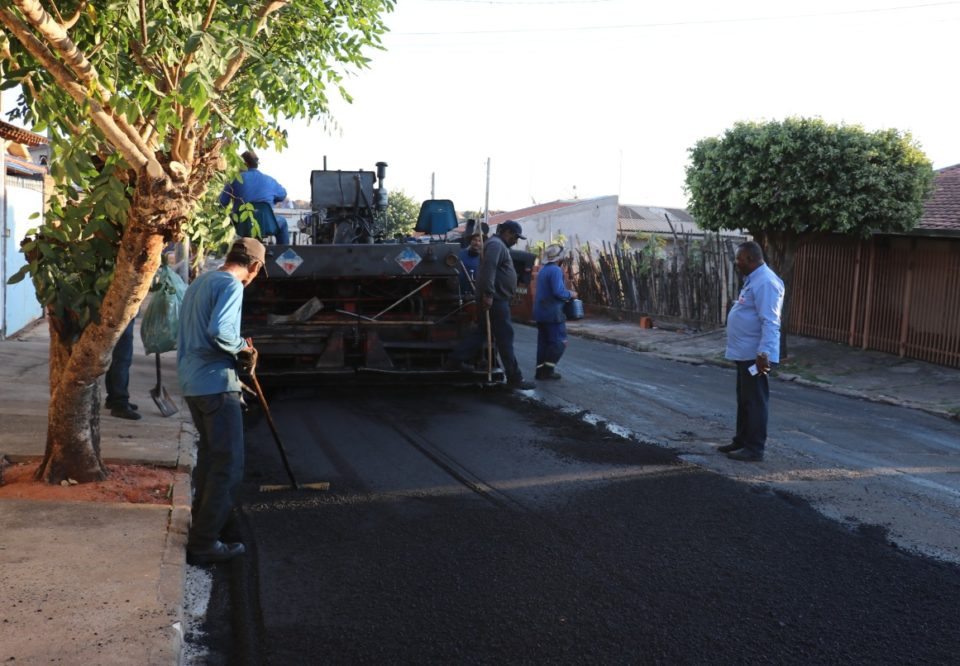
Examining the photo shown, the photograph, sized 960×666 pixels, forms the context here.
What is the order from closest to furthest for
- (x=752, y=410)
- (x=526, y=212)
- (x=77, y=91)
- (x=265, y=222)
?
(x=77, y=91), (x=752, y=410), (x=265, y=222), (x=526, y=212)

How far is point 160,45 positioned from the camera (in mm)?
Answer: 5680

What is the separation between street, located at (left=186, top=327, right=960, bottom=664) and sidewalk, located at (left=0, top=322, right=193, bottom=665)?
Result: 12.7 inches

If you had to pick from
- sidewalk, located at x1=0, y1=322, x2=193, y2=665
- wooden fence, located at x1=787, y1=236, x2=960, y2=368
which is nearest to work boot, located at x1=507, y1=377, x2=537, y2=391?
sidewalk, located at x1=0, y1=322, x2=193, y2=665

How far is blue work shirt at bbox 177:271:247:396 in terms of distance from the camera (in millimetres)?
5160

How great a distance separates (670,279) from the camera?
21.2 meters

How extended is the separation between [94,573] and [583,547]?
2603 mm

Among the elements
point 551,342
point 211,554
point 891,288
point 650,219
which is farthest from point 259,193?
point 650,219

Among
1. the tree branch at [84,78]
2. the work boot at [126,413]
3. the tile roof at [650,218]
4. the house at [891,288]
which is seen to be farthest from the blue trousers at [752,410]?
the tile roof at [650,218]

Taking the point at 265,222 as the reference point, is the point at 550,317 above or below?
below

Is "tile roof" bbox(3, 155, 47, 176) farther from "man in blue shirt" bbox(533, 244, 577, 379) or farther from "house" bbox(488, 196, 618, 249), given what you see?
"house" bbox(488, 196, 618, 249)

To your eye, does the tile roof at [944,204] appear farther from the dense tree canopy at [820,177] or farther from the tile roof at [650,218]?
the tile roof at [650,218]

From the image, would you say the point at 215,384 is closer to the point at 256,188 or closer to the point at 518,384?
the point at 256,188

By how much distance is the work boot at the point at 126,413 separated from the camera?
8711mm

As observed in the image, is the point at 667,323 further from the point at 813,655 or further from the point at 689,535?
the point at 813,655
